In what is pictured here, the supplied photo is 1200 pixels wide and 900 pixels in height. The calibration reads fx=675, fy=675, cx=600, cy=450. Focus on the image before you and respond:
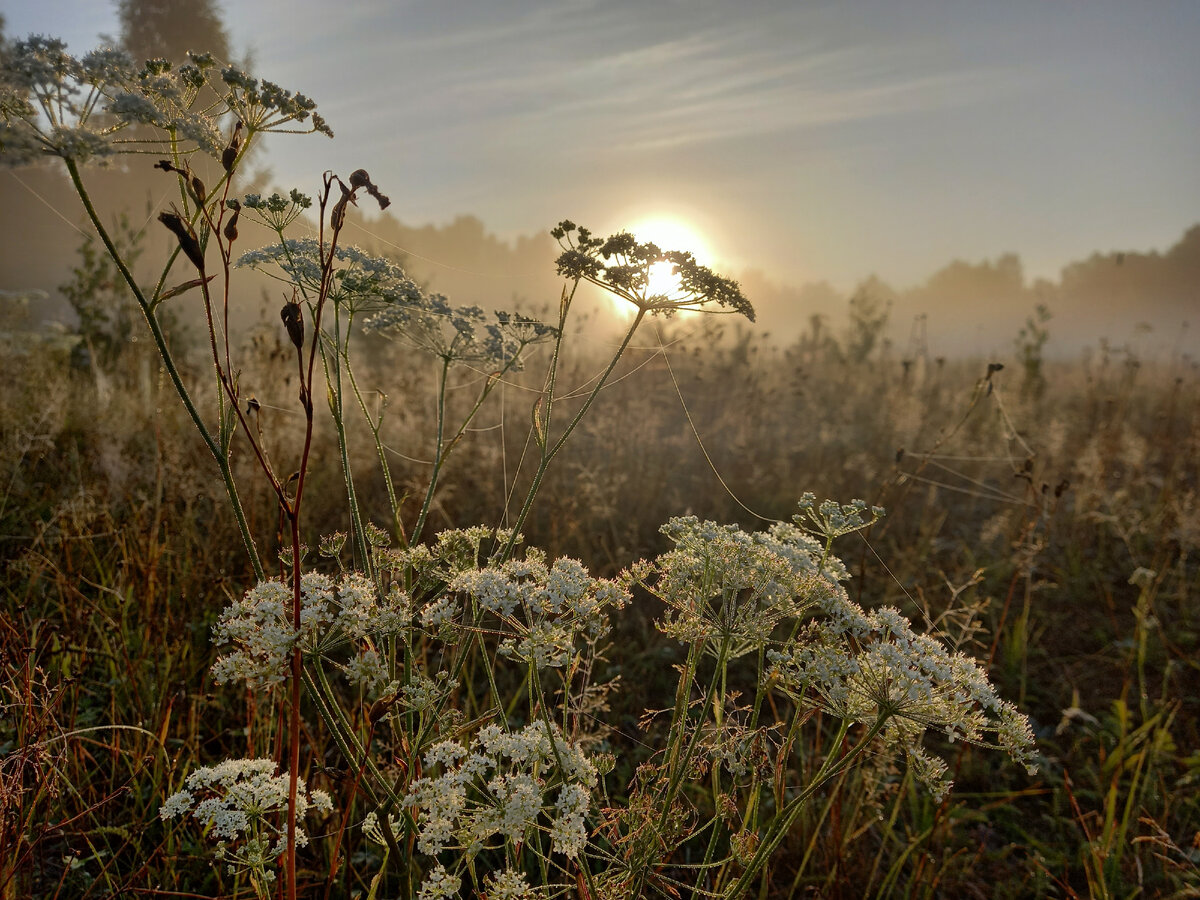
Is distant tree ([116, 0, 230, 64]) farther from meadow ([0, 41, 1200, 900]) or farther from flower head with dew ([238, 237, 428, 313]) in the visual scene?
flower head with dew ([238, 237, 428, 313])

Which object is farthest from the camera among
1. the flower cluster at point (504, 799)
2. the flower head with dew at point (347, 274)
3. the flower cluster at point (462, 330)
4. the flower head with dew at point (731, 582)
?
the flower cluster at point (462, 330)

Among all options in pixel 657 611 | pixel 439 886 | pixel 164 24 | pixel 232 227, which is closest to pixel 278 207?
pixel 232 227

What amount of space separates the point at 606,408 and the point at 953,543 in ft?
12.4

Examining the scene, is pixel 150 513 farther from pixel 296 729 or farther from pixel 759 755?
pixel 759 755

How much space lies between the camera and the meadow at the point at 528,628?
144cm

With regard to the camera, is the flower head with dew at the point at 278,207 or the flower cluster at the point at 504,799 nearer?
the flower cluster at the point at 504,799

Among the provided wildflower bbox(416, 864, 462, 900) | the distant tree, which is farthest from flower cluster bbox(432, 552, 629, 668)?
the distant tree

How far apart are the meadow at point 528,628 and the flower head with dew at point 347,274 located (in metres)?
0.02

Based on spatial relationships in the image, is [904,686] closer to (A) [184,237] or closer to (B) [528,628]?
(B) [528,628]

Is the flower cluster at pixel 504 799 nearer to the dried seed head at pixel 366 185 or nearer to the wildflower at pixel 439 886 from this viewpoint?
the wildflower at pixel 439 886

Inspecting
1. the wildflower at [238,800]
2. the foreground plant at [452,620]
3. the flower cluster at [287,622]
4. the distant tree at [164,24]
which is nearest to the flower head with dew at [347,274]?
the foreground plant at [452,620]

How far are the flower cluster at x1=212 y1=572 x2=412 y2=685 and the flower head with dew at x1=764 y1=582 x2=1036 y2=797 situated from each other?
893 millimetres

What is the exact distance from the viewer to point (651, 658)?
4438mm

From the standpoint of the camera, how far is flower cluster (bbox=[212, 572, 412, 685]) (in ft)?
4.29
